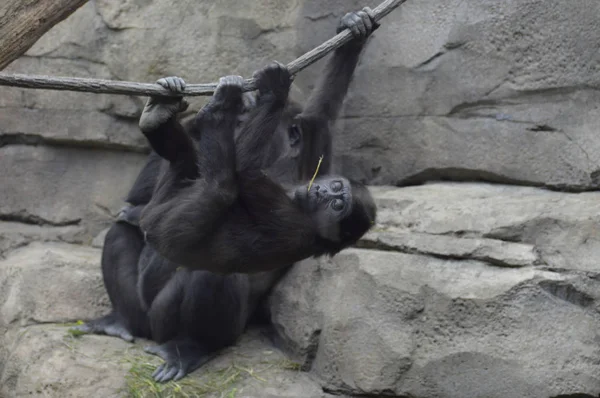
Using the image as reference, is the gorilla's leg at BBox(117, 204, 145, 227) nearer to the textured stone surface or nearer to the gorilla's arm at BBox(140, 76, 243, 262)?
the textured stone surface

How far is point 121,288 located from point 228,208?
1.72 metres

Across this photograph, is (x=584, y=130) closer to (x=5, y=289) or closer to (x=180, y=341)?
(x=180, y=341)

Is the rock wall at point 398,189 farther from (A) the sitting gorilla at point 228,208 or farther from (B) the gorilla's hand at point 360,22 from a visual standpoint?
(B) the gorilla's hand at point 360,22

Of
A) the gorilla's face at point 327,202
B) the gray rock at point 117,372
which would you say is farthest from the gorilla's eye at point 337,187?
the gray rock at point 117,372

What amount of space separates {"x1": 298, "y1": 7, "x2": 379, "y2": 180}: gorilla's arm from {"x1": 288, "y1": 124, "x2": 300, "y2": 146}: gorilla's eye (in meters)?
0.03

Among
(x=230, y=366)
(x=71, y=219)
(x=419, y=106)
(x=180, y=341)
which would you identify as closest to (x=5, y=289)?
(x=71, y=219)

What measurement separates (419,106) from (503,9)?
81 cm

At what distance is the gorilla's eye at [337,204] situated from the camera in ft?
13.8

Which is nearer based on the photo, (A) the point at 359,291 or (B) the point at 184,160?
(B) the point at 184,160

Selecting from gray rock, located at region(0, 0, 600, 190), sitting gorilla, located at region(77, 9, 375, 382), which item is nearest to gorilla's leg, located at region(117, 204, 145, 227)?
sitting gorilla, located at region(77, 9, 375, 382)

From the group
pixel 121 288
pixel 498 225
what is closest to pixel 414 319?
pixel 498 225

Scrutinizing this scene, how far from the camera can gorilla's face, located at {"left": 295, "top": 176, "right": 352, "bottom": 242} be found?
4.20 meters

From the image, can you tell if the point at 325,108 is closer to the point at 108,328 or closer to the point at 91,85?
the point at 91,85

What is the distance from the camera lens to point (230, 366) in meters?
5.09
